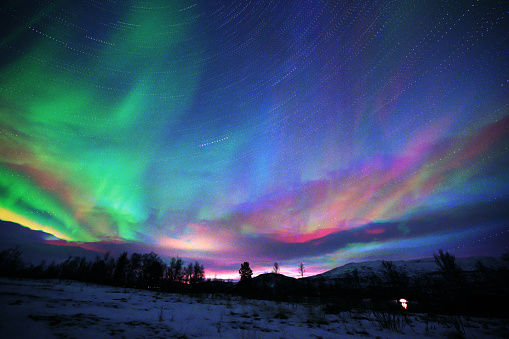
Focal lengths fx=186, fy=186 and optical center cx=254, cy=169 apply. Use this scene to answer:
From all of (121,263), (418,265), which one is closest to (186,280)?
(121,263)

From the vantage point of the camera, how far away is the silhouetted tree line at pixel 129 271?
233ft

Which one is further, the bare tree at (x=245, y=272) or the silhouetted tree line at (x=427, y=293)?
the bare tree at (x=245, y=272)

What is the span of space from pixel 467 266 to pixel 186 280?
249 meters

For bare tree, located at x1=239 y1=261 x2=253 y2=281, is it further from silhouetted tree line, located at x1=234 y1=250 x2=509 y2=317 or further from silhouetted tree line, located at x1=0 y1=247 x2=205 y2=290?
silhouetted tree line, located at x1=0 y1=247 x2=205 y2=290

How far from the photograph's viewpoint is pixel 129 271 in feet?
279

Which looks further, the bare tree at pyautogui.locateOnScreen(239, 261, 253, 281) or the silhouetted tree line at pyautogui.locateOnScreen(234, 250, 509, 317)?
the bare tree at pyautogui.locateOnScreen(239, 261, 253, 281)

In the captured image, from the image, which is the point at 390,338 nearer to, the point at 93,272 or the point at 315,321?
the point at 315,321

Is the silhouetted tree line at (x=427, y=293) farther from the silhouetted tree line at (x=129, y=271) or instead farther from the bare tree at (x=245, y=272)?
the silhouetted tree line at (x=129, y=271)

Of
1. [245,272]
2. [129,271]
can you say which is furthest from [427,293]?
[129,271]

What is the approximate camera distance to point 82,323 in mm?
5137

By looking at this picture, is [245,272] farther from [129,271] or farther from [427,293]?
[427,293]

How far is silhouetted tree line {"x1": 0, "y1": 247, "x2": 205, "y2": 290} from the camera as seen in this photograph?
7100 centimetres

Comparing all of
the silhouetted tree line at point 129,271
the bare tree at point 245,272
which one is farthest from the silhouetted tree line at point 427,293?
the silhouetted tree line at point 129,271

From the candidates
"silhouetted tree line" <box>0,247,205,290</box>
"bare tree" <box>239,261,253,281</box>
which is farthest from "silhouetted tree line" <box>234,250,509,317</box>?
"silhouetted tree line" <box>0,247,205,290</box>
